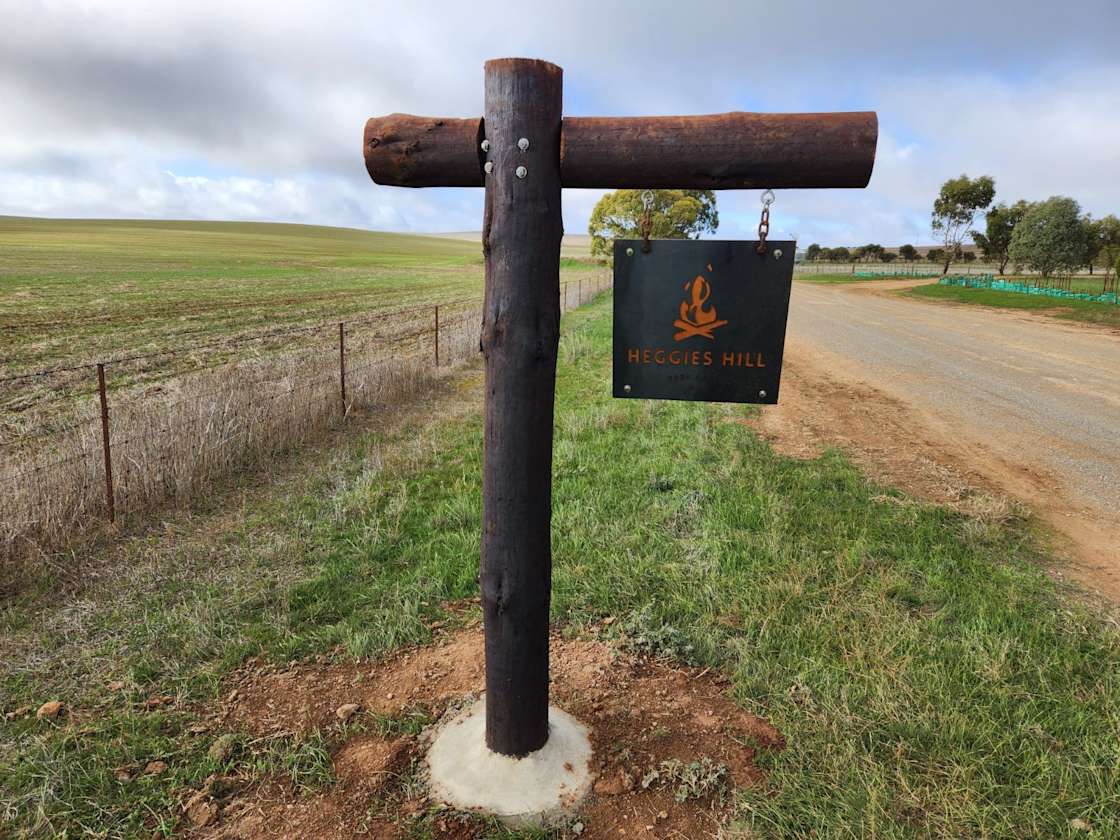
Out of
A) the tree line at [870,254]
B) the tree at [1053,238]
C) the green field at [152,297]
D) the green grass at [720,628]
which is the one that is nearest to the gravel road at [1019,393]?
the green grass at [720,628]

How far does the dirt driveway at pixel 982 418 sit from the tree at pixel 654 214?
74.6 feet

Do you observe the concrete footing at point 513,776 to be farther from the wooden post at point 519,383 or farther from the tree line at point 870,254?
the tree line at point 870,254

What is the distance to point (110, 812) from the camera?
239cm

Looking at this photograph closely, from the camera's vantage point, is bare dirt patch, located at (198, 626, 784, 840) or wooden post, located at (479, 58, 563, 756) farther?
bare dirt patch, located at (198, 626, 784, 840)

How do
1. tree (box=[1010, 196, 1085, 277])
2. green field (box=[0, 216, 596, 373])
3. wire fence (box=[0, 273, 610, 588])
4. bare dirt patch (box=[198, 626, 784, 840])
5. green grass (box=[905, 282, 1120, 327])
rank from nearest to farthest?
bare dirt patch (box=[198, 626, 784, 840]), wire fence (box=[0, 273, 610, 588]), green field (box=[0, 216, 596, 373]), green grass (box=[905, 282, 1120, 327]), tree (box=[1010, 196, 1085, 277])

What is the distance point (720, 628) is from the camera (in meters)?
3.45

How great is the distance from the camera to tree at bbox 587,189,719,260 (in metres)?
37.7

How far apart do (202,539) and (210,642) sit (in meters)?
1.50

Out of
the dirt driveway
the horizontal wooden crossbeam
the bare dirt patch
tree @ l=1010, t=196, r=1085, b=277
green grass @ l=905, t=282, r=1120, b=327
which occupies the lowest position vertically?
the bare dirt patch

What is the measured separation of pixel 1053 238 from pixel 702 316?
42.9 metres

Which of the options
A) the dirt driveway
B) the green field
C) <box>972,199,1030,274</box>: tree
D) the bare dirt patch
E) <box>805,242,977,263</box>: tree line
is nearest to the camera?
the bare dirt patch

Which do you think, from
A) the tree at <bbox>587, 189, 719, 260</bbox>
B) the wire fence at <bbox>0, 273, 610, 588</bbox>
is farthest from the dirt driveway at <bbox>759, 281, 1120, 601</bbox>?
the tree at <bbox>587, 189, 719, 260</bbox>

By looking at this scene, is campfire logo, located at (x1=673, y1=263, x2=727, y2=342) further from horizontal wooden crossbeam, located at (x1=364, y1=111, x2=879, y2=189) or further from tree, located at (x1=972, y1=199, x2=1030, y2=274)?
tree, located at (x1=972, y1=199, x2=1030, y2=274)

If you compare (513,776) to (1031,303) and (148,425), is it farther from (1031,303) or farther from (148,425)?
(1031,303)
